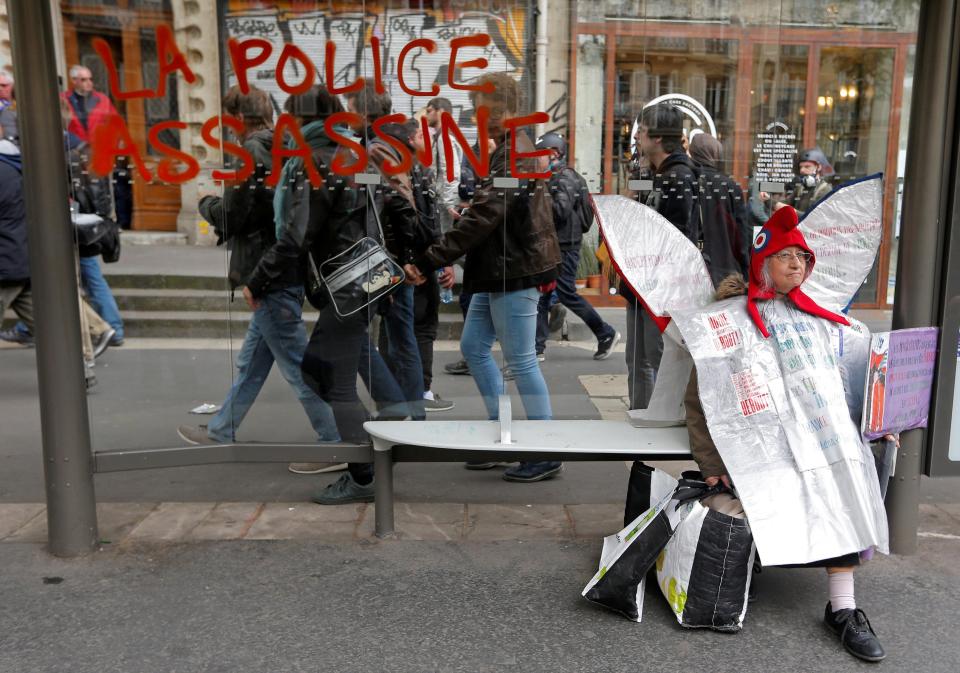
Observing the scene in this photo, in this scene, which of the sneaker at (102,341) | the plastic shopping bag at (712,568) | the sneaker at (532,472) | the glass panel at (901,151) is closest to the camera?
the plastic shopping bag at (712,568)

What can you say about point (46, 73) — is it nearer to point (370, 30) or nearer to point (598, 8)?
point (370, 30)

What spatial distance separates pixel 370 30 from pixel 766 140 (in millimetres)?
1896

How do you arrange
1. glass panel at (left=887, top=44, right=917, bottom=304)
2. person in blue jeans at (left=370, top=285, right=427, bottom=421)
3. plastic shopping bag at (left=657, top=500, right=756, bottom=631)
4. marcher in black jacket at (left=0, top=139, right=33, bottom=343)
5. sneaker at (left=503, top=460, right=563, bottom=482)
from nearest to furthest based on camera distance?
plastic shopping bag at (left=657, top=500, right=756, bottom=631), glass panel at (left=887, top=44, right=917, bottom=304), person in blue jeans at (left=370, top=285, right=427, bottom=421), sneaker at (left=503, top=460, right=563, bottom=482), marcher in black jacket at (left=0, top=139, right=33, bottom=343)

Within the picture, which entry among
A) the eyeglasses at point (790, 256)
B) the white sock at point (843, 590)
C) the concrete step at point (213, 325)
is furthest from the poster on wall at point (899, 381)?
the concrete step at point (213, 325)

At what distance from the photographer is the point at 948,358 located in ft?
11.1

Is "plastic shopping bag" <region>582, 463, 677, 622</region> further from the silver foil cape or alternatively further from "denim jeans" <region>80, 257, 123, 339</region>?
"denim jeans" <region>80, 257, 123, 339</region>

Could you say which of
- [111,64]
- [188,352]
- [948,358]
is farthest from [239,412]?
[948,358]

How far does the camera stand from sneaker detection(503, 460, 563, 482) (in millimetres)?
4418

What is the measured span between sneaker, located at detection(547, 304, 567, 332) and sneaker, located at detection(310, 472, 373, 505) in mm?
1182

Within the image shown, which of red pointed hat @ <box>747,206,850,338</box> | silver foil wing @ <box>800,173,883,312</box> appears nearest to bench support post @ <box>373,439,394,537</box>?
red pointed hat @ <box>747,206,850,338</box>

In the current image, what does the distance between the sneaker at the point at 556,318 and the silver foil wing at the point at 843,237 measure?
1.20m

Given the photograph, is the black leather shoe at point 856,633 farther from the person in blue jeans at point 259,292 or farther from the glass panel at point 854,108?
the person in blue jeans at point 259,292

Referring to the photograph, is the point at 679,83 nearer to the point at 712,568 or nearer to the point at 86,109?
the point at 712,568

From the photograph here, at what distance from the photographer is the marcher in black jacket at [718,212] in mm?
3936
